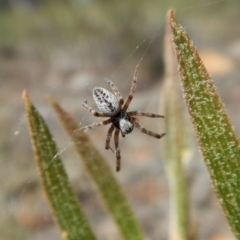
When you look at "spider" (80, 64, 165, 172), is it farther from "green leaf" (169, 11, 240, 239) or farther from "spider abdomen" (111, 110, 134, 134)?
"green leaf" (169, 11, 240, 239)

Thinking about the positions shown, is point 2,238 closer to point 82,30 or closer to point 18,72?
point 18,72

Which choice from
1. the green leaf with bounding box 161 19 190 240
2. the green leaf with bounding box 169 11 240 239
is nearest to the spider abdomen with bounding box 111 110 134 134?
the green leaf with bounding box 161 19 190 240

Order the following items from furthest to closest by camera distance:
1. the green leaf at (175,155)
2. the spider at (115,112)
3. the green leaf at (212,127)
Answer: the spider at (115,112)
the green leaf at (175,155)
the green leaf at (212,127)

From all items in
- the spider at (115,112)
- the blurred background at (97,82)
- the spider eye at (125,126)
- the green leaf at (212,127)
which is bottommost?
the green leaf at (212,127)

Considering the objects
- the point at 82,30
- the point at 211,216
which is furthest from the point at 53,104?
the point at 82,30

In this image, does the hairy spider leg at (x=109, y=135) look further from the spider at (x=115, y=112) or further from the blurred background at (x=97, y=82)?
the blurred background at (x=97, y=82)

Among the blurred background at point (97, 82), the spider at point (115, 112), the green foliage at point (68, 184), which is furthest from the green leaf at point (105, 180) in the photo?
the spider at point (115, 112)
